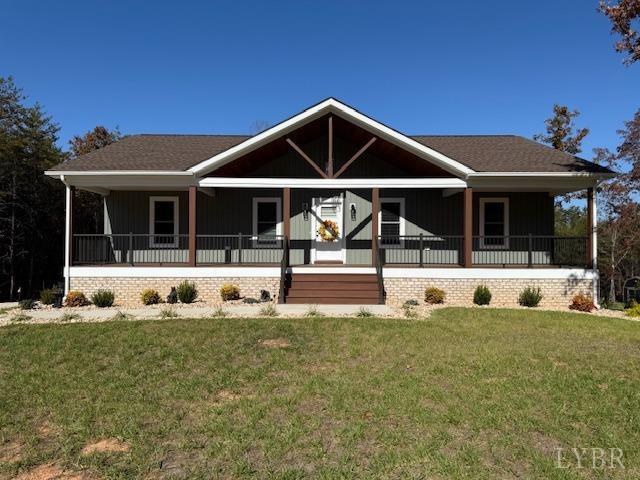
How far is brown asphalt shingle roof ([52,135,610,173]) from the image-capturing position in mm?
13406

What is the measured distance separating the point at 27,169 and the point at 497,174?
2153cm

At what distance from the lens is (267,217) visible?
15844 millimetres

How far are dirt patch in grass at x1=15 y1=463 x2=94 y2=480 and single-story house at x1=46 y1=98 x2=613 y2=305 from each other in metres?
9.10

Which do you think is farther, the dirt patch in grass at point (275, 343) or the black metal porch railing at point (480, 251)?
the black metal porch railing at point (480, 251)

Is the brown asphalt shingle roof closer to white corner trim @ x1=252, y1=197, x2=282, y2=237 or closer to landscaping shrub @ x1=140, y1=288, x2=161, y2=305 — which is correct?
white corner trim @ x1=252, y1=197, x2=282, y2=237

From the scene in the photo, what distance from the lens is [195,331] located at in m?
8.16

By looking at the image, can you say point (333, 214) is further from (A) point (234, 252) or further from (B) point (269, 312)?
(B) point (269, 312)

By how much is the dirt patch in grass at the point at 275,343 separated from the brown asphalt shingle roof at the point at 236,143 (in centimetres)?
774

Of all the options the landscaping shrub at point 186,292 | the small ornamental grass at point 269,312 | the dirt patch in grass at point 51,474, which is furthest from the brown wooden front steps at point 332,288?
the dirt patch in grass at point 51,474

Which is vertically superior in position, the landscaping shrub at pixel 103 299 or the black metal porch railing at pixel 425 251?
the black metal porch railing at pixel 425 251

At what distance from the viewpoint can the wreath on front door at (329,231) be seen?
15422 millimetres

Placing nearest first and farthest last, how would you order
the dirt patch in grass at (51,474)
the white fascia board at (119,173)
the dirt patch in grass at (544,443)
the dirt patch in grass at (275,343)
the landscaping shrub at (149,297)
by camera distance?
the dirt patch in grass at (51,474) → the dirt patch in grass at (544,443) → the dirt patch in grass at (275,343) → the landscaping shrub at (149,297) → the white fascia board at (119,173)

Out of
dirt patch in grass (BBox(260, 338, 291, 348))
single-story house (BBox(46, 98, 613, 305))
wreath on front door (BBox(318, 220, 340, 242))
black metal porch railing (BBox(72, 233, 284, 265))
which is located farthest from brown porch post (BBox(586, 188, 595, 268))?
dirt patch in grass (BBox(260, 338, 291, 348))

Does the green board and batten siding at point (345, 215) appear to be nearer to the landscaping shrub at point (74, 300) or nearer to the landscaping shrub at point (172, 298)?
the landscaping shrub at point (172, 298)
